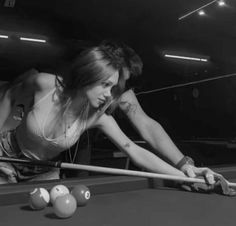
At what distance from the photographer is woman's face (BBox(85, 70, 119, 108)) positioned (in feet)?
4.90

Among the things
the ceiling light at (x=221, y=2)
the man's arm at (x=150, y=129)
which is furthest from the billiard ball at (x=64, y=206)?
the ceiling light at (x=221, y=2)

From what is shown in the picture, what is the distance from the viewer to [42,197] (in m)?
1.07

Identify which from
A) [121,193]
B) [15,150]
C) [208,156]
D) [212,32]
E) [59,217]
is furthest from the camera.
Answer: [212,32]

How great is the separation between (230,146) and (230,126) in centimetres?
139

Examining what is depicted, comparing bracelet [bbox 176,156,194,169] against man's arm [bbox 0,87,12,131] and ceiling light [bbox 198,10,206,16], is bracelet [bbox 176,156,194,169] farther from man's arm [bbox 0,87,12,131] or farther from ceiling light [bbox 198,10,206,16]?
ceiling light [bbox 198,10,206,16]

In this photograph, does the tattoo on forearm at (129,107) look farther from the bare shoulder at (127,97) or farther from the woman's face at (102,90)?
the woman's face at (102,90)

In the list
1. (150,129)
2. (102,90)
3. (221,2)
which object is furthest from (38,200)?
(221,2)

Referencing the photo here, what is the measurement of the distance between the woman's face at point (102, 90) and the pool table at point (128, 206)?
1.08 ft

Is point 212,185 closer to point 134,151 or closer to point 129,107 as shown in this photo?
point 134,151

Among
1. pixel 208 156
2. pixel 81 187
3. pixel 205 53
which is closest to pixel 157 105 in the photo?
pixel 205 53

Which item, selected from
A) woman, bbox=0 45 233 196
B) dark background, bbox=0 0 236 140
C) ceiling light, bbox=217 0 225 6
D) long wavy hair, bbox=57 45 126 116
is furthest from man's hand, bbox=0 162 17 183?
ceiling light, bbox=217 0 225 6

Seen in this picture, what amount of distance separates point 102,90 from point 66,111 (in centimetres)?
23

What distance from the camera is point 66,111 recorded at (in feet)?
5.35

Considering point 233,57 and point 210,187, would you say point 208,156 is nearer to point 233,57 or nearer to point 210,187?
point 233,57
